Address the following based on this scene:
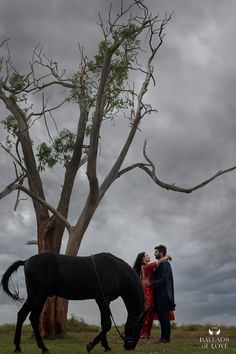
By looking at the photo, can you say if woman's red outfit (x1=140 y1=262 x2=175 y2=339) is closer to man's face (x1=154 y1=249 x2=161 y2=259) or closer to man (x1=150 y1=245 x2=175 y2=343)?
man (x1=150 y1=245 x2=175 y2=343)

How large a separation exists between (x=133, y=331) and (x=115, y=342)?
4946mm

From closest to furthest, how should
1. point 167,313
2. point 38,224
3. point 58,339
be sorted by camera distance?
point 167,313
point 58,339
point 38,224

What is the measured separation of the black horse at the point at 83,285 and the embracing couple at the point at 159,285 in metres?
2.52

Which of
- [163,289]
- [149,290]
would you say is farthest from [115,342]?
[163,289]

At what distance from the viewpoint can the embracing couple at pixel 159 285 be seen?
12398mm

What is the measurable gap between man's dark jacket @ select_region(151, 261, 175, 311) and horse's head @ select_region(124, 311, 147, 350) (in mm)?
2683

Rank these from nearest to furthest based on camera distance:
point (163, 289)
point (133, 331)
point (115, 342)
→ 1. point (133, 331)
2. point (163, 289)
3. point (115, 342)

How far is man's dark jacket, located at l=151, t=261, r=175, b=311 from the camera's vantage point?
12.4m

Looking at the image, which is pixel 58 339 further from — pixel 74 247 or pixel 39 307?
pixel 39 307

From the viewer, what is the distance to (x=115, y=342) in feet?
47.0

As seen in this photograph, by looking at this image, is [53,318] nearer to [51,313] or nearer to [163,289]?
[51,313]

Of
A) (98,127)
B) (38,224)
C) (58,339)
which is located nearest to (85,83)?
(98,127)

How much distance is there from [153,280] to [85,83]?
1081cm

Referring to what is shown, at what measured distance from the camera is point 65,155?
20.9m
